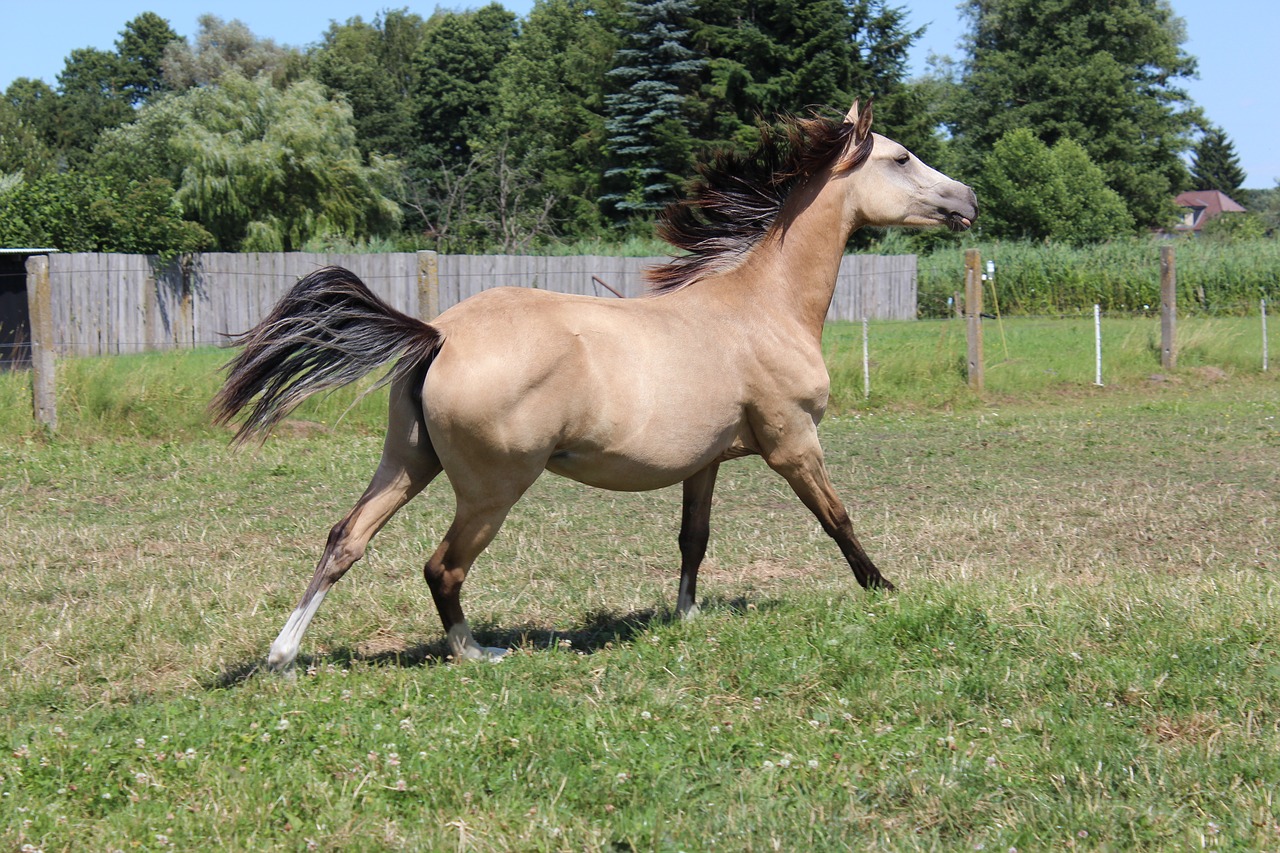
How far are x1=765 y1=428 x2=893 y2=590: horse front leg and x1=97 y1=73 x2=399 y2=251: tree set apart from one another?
28.5 meters

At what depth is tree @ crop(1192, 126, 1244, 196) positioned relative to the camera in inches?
4124

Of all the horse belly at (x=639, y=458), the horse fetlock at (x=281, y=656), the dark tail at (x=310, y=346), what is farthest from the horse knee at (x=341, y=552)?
the horse belly at (x=639, y=458)

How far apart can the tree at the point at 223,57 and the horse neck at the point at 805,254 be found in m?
53.8

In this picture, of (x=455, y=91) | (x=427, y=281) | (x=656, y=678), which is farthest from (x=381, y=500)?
(x=455, y=91)

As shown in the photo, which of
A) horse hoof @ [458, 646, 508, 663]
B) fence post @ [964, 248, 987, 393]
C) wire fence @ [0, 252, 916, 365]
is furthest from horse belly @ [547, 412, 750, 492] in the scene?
wire fence @ [0, 252, 916, 365]

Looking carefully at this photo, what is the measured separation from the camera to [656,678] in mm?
4605

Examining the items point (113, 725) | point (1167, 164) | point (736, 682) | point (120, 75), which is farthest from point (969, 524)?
point (120, 75)

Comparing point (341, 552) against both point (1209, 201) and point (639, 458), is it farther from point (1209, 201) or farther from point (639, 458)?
point (1209, 201)

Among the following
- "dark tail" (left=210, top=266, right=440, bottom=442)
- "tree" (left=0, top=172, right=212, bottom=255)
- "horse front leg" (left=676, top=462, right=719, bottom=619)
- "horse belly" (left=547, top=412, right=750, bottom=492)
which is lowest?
"horse front leg" (left=676, top=462, right=719, bottom=619)

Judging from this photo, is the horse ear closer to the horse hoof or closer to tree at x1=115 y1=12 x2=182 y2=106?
the horse hoof

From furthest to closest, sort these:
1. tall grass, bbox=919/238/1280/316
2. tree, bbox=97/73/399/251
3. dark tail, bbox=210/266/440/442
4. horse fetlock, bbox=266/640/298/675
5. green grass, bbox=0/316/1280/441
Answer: tall grass, bbox=919/238/1280/316, tree, bbox=97/73/399/251, green grass, bbox=0/316/1280/441, dark tail, bbox=210/266/440/442, horse fetlock, bbox=266/640/298/675

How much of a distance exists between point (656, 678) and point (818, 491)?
1.56m

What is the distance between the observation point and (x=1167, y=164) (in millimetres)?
55875

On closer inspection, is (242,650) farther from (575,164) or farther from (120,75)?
(120,75)
